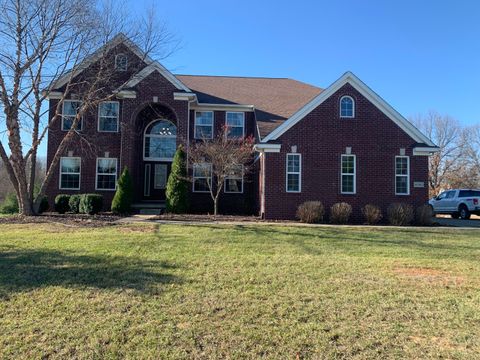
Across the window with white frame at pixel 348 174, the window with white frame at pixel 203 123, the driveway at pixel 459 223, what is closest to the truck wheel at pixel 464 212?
the driveway at pixel 459 223

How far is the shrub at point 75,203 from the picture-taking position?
1925 cm

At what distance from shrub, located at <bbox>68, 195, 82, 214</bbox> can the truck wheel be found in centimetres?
2134

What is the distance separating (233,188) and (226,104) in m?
4.69

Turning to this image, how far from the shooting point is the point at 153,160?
76.0 ft

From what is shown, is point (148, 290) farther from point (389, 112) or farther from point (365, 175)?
point (389, 112)

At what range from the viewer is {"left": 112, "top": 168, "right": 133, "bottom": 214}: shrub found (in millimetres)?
19172

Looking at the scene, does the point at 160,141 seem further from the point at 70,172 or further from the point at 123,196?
the point at 123,196

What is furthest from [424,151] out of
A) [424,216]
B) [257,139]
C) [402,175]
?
[257,139]

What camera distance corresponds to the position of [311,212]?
16.4 meters

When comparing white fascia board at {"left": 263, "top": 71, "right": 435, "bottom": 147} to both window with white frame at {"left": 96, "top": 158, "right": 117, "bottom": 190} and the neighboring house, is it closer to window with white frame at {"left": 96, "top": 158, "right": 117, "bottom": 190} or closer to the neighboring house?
the neighboring house

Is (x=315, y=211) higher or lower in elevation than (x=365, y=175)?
lower

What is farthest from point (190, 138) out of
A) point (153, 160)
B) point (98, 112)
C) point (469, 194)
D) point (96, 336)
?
point (96, 336)

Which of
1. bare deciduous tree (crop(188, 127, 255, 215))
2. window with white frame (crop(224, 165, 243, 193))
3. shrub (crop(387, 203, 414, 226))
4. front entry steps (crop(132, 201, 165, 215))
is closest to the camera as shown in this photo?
shrub (crop(387, 203, 414, 226))

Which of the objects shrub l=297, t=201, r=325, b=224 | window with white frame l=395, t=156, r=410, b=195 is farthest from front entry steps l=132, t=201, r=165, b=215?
window with white frame l=395, t=156, r=410, b=195
